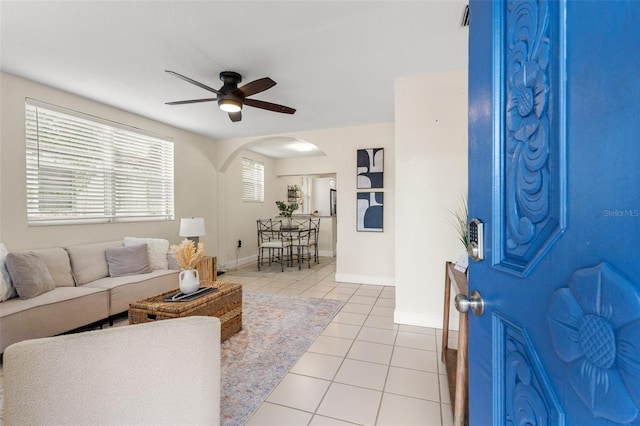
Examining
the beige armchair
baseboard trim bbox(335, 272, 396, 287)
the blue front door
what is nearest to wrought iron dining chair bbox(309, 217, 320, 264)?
baseboard trim bbox(335, 272, 396, 287)

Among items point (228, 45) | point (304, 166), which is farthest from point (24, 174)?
point (304, 166)

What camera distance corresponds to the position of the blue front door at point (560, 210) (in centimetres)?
34

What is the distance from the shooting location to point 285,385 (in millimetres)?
1938

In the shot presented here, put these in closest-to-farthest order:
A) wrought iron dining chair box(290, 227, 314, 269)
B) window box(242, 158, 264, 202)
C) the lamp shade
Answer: the lamp shade → wrought iron dining chair box(290, 227, 314, 269) → window box(242, 158, 264, 202)

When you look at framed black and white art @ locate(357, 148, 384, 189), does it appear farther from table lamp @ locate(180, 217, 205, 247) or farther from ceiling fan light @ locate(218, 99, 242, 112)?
table lamp @ locate(180, 217, 205, 247)

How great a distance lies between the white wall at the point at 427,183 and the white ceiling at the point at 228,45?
242 mm

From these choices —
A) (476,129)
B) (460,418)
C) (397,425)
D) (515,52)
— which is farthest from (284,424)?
(515,52)

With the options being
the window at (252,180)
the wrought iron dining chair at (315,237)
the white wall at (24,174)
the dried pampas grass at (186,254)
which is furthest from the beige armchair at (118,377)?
the window at (252,180)

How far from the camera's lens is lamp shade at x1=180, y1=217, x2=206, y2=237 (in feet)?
13.6

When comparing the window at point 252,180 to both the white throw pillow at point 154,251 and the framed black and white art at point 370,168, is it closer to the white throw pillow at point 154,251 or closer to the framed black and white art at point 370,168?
the white throw pillow at point 154,251

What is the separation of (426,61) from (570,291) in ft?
8.99

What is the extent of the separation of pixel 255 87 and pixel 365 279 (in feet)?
10.9

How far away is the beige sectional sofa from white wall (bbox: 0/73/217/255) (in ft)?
0.75

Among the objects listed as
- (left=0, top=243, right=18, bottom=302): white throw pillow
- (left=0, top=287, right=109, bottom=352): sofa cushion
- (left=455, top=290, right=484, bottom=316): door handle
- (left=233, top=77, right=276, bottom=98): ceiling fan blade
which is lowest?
(left=0, top=287, right=109, bottom=352): sofa cushion
